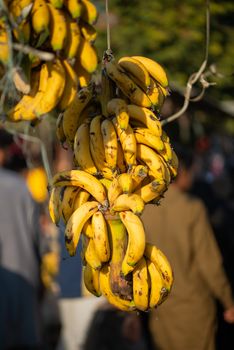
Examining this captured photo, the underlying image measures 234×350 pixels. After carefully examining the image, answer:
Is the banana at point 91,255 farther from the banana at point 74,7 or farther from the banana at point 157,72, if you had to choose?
the banana at point 74,7

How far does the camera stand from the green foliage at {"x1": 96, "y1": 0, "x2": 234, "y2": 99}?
666cm

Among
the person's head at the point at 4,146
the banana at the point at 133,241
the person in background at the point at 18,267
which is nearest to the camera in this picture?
the banana at the point at 133,241

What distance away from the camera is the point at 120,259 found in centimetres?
219

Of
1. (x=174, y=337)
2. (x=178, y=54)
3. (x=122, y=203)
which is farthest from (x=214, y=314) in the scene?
(x=122, y=203)

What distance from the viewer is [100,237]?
7.05ft

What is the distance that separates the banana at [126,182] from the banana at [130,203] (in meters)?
0.02

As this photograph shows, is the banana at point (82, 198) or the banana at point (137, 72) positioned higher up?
the banana at point (137, 72)

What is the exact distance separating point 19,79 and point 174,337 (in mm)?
3068

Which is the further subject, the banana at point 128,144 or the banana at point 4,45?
the banana at point 4,45

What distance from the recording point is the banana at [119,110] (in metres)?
2.19

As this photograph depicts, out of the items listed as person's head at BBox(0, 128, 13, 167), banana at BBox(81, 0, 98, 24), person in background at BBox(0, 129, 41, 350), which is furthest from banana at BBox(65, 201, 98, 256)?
person's head at BBox(0, 128, 13, 167)

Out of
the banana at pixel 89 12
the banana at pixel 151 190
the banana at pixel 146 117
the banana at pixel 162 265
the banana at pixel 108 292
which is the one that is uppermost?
the banana at pixel 89 12

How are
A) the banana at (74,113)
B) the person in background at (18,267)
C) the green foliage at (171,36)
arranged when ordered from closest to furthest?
the banana at (74,113) < the person in background at (18,267) < the green foliage at (171,36)

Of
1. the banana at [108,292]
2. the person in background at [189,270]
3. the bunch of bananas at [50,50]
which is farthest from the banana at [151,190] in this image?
the person in background at [189,270]
